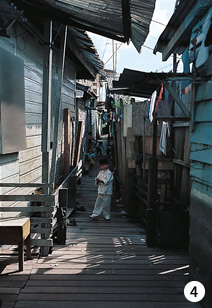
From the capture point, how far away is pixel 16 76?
4.98m

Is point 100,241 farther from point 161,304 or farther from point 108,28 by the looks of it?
point 108,28

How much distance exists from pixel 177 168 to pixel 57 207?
2.95m

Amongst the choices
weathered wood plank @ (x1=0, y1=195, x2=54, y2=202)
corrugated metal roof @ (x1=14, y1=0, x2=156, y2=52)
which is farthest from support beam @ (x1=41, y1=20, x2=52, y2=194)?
corrugated metal roof @ (x1=14, y1=0, x2=156, y2=52)

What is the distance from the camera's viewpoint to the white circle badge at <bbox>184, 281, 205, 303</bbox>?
3.57m

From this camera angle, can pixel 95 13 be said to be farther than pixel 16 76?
No

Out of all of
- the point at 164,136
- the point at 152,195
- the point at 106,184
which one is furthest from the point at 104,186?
the point at 152,195

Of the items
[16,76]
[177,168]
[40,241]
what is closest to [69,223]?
[40,241]

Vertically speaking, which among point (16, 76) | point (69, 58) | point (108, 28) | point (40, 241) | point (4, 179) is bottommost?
point (40, 241)

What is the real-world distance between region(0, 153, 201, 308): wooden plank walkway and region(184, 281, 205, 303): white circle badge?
0.07 metres

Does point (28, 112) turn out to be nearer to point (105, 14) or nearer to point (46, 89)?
point (46, 89)

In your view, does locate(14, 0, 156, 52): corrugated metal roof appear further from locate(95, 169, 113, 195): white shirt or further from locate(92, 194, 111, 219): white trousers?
locate(92, 194, 111, 219): white trousers

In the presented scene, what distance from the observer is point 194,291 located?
3639mm

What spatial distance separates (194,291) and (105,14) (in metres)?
3.59

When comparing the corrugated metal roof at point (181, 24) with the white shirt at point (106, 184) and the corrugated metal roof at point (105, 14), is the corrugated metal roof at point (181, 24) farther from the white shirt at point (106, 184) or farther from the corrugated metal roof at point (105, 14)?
the white shirt at point (106, 184)
